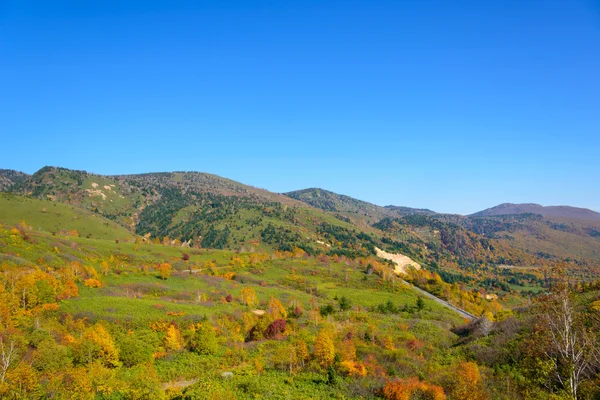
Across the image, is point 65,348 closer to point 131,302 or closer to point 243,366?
point 243,366

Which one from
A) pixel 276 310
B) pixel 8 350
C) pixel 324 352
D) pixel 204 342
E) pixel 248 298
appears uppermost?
pixel 8 350

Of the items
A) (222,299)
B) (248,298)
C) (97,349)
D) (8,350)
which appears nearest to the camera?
(8,350)

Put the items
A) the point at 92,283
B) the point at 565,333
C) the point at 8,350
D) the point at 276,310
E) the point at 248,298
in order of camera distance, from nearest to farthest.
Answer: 1. the point at 565,333
2. the point at 8,350
3. the point at 276,310
4. the point at 92,283
5. the point at 248,298

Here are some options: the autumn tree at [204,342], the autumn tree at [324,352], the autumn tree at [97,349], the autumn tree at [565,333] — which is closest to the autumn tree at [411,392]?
the autumn tree at [324,352]

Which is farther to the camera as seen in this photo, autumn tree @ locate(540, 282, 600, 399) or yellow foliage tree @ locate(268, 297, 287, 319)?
yellow foliage tree @ locate(268, 297, 287, 319)

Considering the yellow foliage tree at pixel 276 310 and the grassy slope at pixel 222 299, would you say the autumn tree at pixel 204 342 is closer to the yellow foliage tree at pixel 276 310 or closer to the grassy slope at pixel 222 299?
the grassy slope at pixel 222 299

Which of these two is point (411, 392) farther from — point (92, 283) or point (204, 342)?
point (92, 283)

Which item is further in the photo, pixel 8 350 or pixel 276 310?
pixel 276 310

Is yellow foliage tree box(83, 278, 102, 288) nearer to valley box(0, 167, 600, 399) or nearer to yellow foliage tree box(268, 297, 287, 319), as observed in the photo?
valley box(0, 167, 600, 399)

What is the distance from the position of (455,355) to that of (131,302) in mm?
59583

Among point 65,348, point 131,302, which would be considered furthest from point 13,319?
point 131,302

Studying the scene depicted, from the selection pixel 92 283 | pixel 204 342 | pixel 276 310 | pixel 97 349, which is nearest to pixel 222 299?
pixel 276 310

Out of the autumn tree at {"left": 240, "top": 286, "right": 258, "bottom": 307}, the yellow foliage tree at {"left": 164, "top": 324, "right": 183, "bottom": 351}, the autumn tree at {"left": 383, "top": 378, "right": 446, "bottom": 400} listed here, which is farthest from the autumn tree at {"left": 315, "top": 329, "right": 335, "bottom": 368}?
the autumn tree at {"left": 240, "top": 286, "right": 258, "bottom": 307}

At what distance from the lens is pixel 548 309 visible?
77.0 feet
